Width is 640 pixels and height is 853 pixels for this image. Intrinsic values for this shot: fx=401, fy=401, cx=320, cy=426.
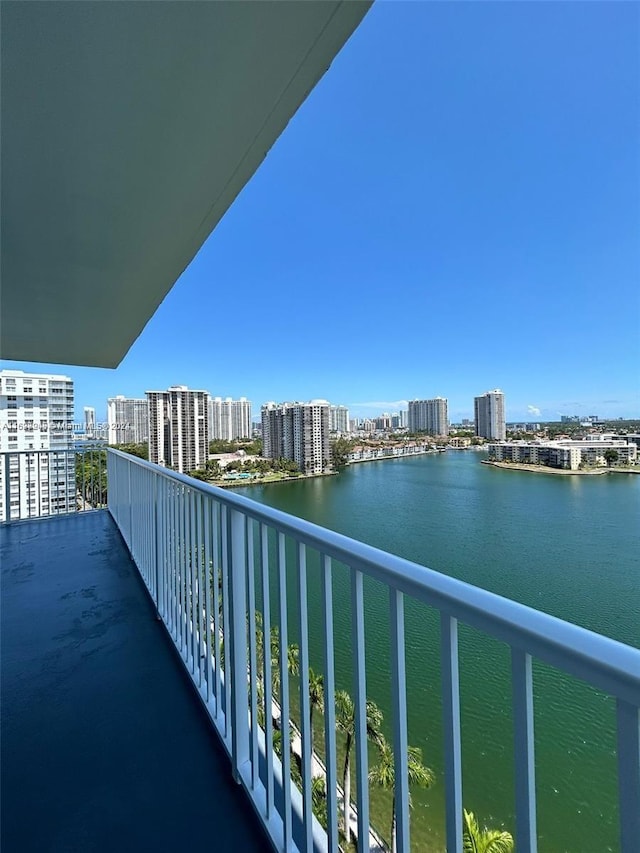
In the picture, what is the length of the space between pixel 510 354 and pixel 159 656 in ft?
107

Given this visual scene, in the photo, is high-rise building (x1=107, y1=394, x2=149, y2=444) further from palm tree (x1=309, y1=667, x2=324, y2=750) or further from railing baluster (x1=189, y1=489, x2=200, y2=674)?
railing baluster (x1=189, y1=489, x2=200, y2=674)

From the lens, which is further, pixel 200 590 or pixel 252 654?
pixel 200 590

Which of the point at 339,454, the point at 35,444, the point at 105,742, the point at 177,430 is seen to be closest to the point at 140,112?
the point at 105,742

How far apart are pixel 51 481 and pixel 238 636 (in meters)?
4.68

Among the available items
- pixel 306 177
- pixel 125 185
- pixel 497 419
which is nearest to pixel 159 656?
pixel 125 185

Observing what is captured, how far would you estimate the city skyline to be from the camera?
6.00 meters

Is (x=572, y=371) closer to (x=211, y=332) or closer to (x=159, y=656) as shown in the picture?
(x=211, y=332)

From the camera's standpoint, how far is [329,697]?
0.87 meters

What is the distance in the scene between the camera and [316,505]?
51.1 feet

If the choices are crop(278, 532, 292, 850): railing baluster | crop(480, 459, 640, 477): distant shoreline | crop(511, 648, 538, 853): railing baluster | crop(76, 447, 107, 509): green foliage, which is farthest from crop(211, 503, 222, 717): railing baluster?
crop(480, 459, 640, 477): distant shoreline

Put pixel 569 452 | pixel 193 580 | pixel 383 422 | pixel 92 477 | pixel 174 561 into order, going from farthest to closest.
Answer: pixel 383 422
pixel 569 452
pixel 92 477
pixel 174 561
pixel 193 580

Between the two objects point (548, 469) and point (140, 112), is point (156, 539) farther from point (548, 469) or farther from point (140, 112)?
point (548, 469)

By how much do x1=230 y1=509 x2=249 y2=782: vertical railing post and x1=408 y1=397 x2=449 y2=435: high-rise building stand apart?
97.1ft

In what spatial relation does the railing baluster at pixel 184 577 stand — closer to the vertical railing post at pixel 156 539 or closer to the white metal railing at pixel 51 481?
the vertical railing post at pixel 156 539
